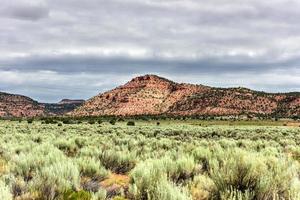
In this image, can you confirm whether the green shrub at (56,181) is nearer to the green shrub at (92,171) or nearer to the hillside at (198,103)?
the green shrub at (92,171)

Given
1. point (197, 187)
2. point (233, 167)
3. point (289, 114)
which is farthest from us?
point (289, 114)

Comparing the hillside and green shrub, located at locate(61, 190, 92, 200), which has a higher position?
the hillside

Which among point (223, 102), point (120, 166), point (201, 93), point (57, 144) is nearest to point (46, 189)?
point (120, 166)

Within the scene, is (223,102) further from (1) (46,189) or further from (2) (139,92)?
(1) (46,189)

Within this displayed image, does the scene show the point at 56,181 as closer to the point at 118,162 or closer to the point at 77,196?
the point at 77,196

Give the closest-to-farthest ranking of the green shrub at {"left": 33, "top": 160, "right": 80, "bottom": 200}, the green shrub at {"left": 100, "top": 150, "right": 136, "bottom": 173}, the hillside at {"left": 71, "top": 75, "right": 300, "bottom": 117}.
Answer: the green shrub at {"left": 33, "top": 160, "right": 80, "bottom": 200}, the green shrub at {"left": 100, "top": 150, "right": 136, "bottom": 173}, the hillside at {"left": 71, "top": 75, "right": 300, "bottom": 117}

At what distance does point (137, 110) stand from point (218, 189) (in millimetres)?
169636

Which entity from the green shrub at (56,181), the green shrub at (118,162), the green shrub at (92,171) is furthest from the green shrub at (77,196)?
the green shrub at (118,162)

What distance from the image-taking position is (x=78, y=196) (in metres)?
6.88

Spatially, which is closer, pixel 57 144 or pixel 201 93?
pixel 57 144

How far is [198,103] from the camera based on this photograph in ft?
557

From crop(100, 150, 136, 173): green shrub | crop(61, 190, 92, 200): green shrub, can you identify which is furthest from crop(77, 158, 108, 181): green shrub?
crop(61, 190, 92, 200): green shrub

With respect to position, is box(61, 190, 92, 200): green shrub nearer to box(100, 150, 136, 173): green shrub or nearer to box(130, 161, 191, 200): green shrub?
box(130, 161, 191, 200): green shrub

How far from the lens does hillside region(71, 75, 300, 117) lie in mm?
156875
